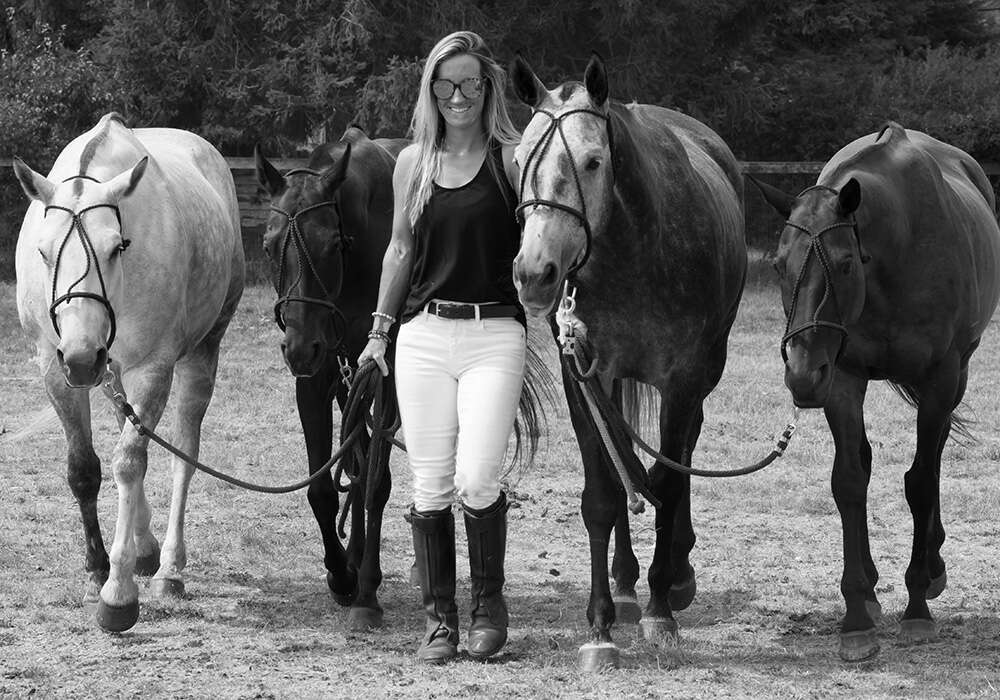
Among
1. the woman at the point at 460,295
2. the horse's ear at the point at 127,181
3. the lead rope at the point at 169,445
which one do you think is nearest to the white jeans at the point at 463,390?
the woman at the point at 460,295

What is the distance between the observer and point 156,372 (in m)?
5.08

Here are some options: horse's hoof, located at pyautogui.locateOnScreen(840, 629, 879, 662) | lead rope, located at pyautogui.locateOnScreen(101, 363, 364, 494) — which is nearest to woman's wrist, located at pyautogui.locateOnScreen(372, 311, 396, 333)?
lead rope, located at pyautogui.locateOnScreen(101, 363, 364, 494)

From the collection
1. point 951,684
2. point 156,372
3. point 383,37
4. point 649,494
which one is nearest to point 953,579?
point 951,684

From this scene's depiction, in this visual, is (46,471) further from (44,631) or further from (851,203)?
(851,203)

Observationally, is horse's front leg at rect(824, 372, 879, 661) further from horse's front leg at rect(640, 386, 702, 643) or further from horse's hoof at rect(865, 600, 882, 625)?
horse's front leg at rect(640, 386, 702, 643)

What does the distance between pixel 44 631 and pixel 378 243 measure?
74.6 inches

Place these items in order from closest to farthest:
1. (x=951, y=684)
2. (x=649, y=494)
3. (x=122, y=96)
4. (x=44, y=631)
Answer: (x=951, y=684)
(x=649, y=494)
(x=44, y=631)
(x=122, y=96)

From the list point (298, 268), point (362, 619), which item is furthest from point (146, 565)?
point (298, 268)

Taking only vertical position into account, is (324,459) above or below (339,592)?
above

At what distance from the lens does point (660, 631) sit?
4.61m

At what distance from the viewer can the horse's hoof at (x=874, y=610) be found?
465 centimetres

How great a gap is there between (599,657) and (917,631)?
48.0 inches

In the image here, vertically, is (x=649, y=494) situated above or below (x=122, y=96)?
below

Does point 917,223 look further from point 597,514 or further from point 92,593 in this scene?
point 92,593
